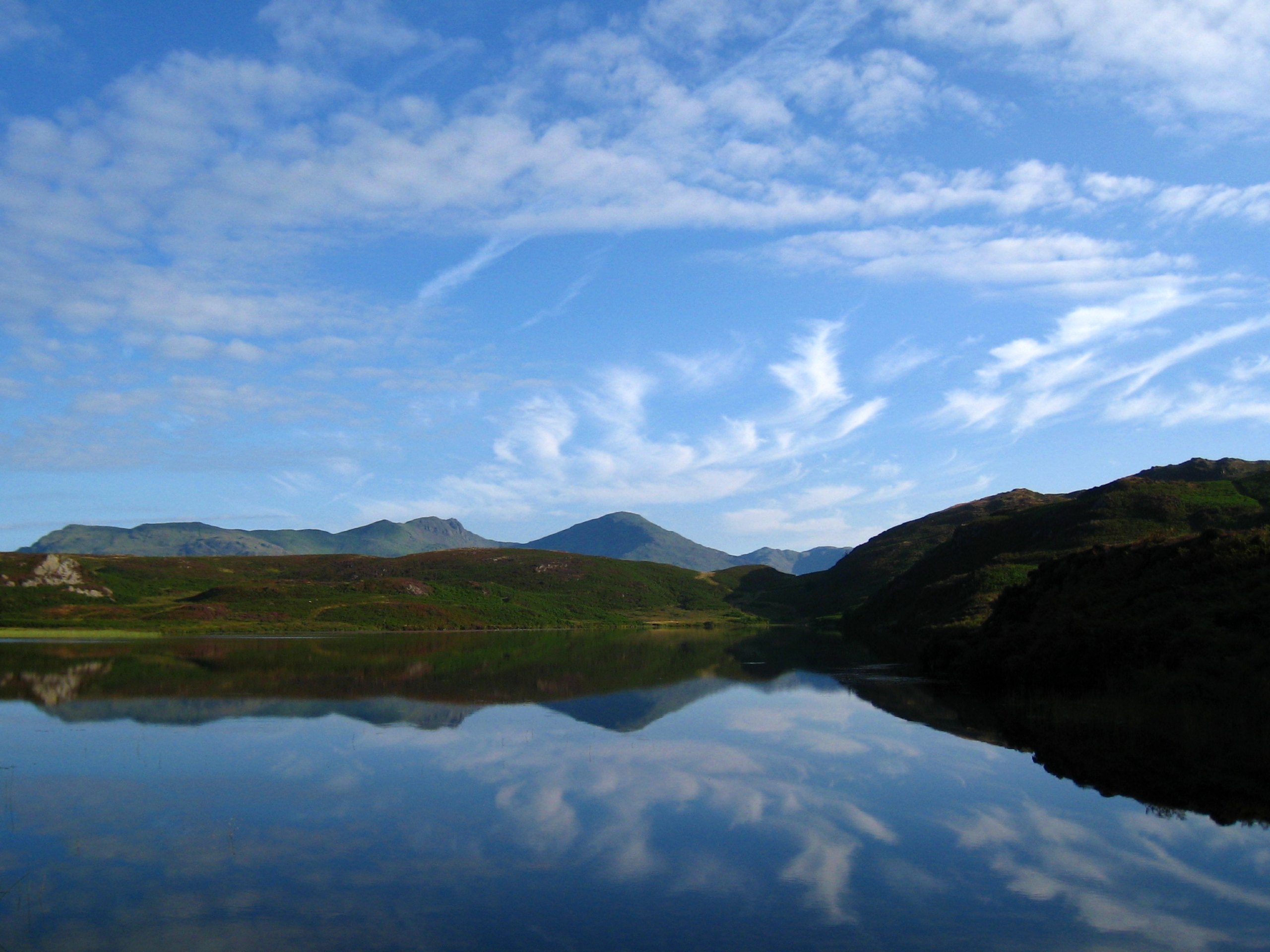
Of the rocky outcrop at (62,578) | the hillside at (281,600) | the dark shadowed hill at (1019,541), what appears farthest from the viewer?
the rocky outcrop at (62,578)

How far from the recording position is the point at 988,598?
248ft

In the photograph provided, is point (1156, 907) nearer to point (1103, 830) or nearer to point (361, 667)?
point (1103, 830)

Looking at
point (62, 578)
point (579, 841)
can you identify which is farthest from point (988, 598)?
point (62, 578)

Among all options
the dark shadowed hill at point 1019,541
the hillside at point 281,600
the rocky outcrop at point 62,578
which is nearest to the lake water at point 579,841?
the dark shadowed hill at point 1019,541

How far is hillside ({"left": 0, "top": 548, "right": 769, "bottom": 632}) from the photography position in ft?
373

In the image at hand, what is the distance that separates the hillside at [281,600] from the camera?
373ft

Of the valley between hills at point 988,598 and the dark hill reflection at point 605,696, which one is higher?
the valley between hills at point 988,598

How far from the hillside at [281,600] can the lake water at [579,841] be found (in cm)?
8746

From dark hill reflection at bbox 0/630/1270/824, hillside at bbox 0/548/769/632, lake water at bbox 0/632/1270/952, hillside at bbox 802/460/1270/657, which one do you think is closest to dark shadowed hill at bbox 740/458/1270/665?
hillside at bbox 802/460/1270/657

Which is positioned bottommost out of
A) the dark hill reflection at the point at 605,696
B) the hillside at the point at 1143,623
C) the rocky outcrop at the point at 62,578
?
the dark hill reflection at the point at 605,696

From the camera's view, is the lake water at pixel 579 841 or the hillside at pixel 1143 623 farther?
the hillside at pixel 1143 623

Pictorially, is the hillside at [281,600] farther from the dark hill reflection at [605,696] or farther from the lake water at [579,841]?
the lake water at [579,841]

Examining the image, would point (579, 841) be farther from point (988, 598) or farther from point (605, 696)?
point (988, 598)

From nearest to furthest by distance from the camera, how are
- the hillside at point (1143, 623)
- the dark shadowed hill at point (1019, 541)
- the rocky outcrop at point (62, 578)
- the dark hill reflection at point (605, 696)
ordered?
1. the dark hill reflection at point (605, 696)
2. the hillside at point (1143, 623)
3. the dark shadowed hill at point (1019, 541)
4. the rocky outcrop at point (62, 578)
